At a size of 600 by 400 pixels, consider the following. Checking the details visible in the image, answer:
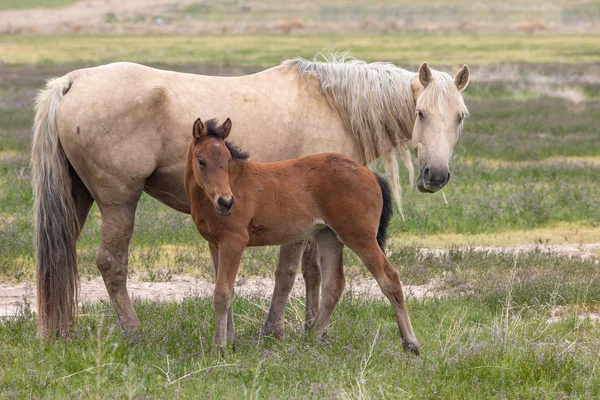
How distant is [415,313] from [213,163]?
A: 2553 mm

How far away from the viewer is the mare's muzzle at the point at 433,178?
6.46 m

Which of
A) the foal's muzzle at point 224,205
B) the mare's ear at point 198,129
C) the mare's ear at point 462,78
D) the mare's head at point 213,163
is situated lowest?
the foal's muzzle at point 224,205

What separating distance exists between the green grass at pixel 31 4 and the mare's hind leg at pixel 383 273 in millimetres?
90894

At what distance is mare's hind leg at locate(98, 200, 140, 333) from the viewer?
6590 millimetres

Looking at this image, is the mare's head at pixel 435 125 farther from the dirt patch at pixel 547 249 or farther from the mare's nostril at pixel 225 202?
the dirt patch at pixel 547 249

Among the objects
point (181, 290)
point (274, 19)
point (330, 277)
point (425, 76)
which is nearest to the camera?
point (330, 277)

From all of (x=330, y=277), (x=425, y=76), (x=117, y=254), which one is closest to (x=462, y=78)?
(x=425, y=76)

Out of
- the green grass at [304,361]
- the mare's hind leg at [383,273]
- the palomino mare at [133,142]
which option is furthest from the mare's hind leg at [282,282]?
the mare's hind leg at [383,273]

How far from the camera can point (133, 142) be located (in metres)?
6.48

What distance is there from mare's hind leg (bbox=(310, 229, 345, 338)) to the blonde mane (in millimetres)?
1091

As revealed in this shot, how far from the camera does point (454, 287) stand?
28.5 ft

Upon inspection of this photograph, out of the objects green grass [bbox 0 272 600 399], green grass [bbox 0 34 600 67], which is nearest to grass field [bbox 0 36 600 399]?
green grass [bbox 0 272 600 399]

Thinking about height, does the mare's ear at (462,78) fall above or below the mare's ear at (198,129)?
above

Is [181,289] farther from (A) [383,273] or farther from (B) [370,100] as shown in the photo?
(A) [383,273]
